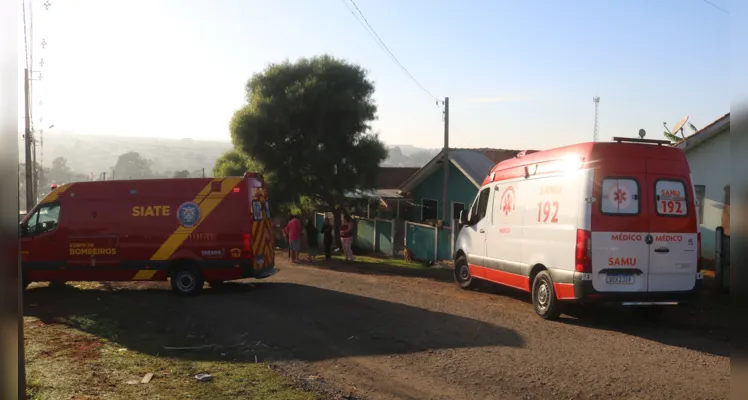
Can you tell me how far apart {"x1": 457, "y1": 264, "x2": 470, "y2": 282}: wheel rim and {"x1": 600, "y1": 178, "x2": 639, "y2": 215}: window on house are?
504 centimetres

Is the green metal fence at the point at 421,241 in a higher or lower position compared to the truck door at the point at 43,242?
lower

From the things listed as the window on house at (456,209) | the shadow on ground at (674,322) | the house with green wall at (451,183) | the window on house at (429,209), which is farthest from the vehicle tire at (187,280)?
the window on house at (429,209)

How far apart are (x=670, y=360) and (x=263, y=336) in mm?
5499

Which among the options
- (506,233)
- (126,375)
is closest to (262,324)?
(126,375)

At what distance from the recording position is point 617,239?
365 inches

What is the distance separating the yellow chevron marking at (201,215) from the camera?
1335cm

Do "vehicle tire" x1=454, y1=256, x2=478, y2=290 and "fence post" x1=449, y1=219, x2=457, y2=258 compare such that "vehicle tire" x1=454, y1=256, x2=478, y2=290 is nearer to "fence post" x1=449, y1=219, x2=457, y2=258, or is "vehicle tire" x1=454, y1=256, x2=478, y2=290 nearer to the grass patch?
"fence post" x1=449, y1=219, x2=457, y2=258

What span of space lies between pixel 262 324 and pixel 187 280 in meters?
4.07

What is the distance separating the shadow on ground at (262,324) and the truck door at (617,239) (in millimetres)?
1745

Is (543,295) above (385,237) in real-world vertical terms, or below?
above

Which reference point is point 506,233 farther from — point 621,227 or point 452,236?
point 452,236

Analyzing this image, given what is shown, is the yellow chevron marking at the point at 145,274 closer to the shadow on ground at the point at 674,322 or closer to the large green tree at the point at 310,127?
the shadow on ground at the point at 674,322

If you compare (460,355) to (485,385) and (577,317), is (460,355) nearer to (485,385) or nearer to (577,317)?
(485,385)

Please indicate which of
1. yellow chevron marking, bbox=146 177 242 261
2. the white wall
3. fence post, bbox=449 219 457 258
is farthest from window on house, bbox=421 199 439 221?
yellow chevron marking, bbox=146 177 242 261
